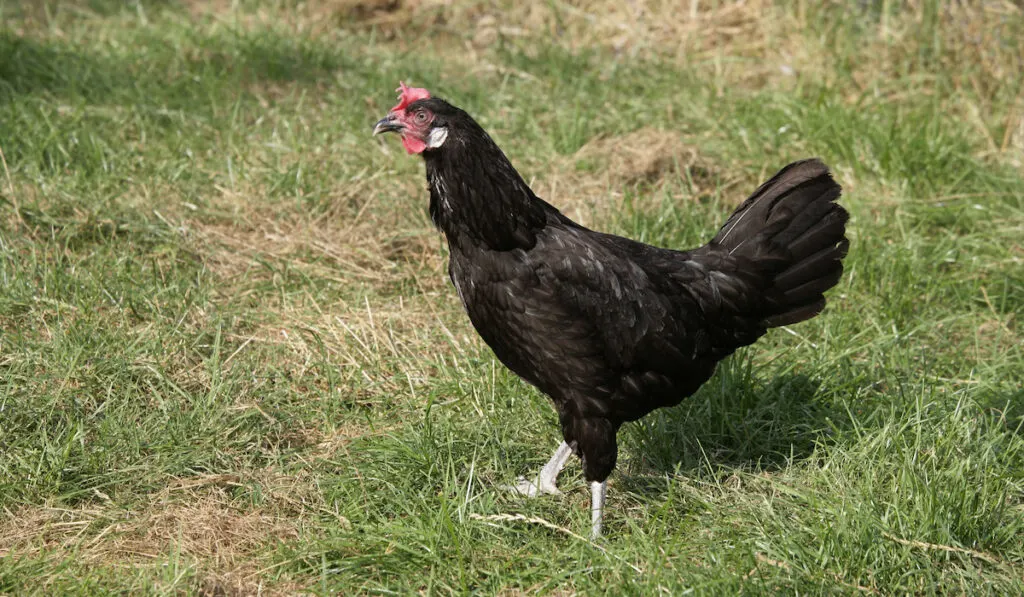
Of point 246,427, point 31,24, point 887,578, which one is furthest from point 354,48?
point 887,578

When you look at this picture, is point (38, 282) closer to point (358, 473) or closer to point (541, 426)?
point (358, 473)

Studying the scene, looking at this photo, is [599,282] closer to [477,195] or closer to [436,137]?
[477,195]

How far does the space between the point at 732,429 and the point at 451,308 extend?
62.8 inches

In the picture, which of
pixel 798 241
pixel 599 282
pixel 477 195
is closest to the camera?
pixel 477 195

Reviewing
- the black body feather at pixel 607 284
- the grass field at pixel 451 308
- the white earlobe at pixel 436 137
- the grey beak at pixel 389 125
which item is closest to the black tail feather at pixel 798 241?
the black body feather at pixel 607 284

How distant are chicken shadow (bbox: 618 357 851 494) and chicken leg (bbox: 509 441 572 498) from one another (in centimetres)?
30

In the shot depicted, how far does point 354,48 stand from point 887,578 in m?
5.89

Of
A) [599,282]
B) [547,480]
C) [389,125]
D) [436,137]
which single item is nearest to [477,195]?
[436,137]

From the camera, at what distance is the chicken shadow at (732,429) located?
13.4 ft

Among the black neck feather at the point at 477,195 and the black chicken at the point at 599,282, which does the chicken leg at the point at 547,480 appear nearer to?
the black chicken at the point at 599,282

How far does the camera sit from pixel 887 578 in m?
3.25

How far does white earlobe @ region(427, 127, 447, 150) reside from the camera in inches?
136

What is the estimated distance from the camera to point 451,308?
4.98 metres

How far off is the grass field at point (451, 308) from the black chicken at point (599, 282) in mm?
447
